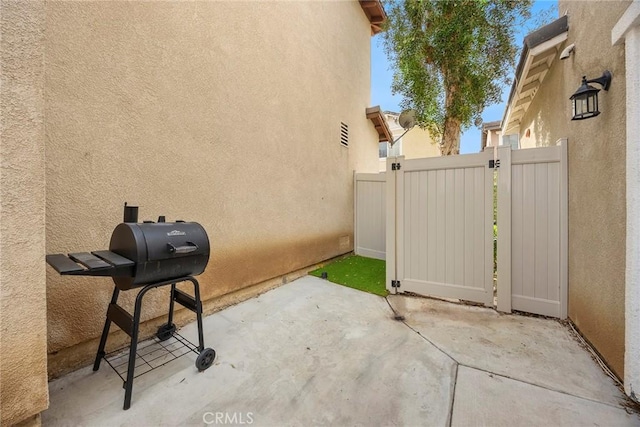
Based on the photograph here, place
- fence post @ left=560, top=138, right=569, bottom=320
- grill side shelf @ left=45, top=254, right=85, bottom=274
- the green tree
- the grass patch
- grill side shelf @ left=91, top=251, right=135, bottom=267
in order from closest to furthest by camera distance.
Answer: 1. grill side shelf @ left=45, top=254, right=85, bottom=274
2. grill side shelf @ left=91, top=251, right=135, bottom=267
3. fence post @ left=560, top=138, right=569, bottom=320
4. the grass patch
5. the green tree

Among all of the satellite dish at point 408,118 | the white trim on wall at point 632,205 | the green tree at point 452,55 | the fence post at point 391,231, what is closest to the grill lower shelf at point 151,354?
the fence post at point 391,231

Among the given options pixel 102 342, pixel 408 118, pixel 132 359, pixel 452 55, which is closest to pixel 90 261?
pixel 132 359

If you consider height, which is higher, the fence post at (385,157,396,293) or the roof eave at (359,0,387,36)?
the roof eave at (359,0,387,36)

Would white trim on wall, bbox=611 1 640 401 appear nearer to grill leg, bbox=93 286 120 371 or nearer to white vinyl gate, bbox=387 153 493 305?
white vinyl gate, bbox=387 153 493 305

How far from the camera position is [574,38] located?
3.58 meters

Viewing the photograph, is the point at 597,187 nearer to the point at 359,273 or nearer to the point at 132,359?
the point at 359,273

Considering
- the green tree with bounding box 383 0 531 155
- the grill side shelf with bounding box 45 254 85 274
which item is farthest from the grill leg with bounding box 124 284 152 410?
the green tree with bounding box 383 0 531 155

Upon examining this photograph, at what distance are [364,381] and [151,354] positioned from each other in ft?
7.51

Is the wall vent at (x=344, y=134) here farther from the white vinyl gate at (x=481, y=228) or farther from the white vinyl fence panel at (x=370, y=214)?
the white vinyl gate at (x=481, y=228)

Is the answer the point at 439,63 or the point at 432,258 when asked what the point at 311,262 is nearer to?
the point at 432,258

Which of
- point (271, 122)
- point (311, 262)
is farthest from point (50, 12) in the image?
point (311, 262)

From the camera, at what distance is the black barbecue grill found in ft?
6.77

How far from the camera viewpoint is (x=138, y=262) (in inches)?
84.5

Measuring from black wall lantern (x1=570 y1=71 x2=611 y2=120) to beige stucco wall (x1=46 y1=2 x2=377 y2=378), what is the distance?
429 cm
